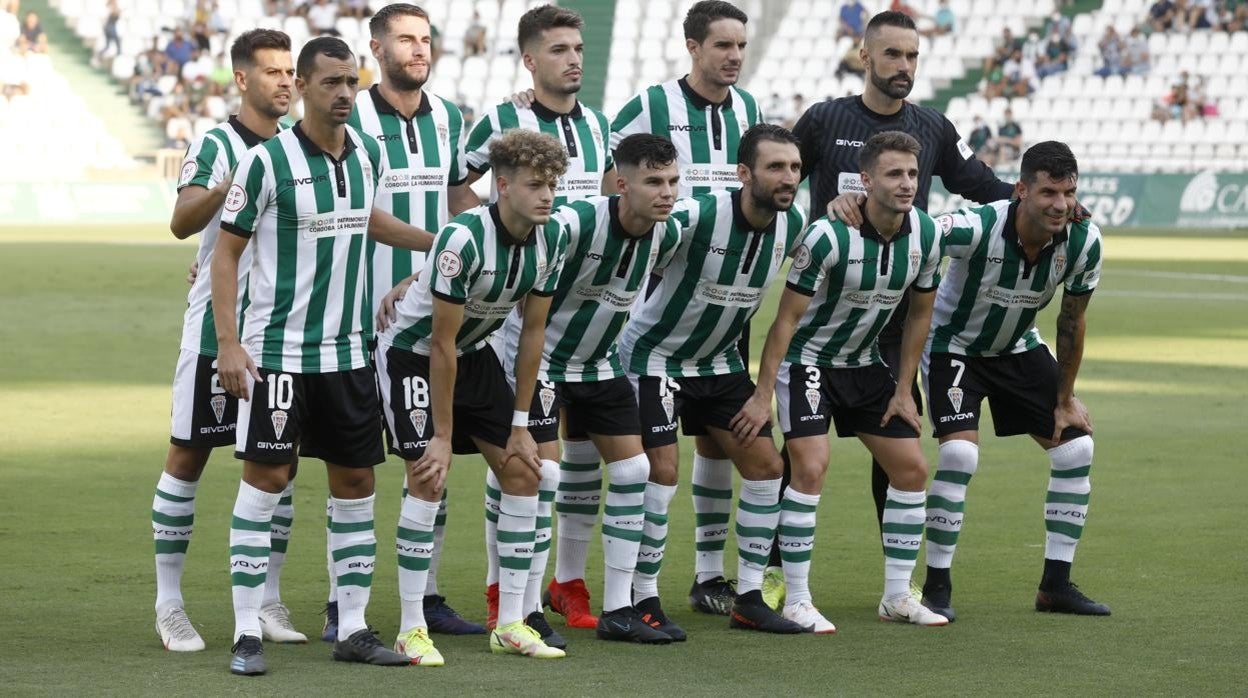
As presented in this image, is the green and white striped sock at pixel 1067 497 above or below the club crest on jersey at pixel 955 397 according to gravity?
below

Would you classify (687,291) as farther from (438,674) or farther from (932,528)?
A: (438,674)

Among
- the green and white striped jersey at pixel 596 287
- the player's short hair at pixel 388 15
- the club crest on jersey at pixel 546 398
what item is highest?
the player's short hair at pixel 388 15

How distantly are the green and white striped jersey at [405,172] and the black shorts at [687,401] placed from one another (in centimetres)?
109

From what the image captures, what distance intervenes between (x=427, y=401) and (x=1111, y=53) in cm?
3515

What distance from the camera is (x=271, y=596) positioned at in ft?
22.8

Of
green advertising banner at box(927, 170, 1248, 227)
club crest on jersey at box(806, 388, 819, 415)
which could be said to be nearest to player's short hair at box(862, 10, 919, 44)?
club crest on jersey at box(806, 388, 819, 415)

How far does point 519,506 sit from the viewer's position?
22.0 ft

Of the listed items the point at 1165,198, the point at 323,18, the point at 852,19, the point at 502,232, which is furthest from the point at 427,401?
the point at 323,18

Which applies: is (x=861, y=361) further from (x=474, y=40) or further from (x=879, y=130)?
(x=474, y=40)

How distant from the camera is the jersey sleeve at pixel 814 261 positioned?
7.27 meters

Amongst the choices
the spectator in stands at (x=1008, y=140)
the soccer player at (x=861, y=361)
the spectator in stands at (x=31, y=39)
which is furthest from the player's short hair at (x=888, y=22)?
the spectator in stands at (x=31, y=39)

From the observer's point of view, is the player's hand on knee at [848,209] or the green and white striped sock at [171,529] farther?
the player's hand on knee at [848,209]

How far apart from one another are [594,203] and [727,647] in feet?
5.80

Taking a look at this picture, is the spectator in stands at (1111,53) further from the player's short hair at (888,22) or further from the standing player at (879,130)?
the player's short hair at (888,22)
